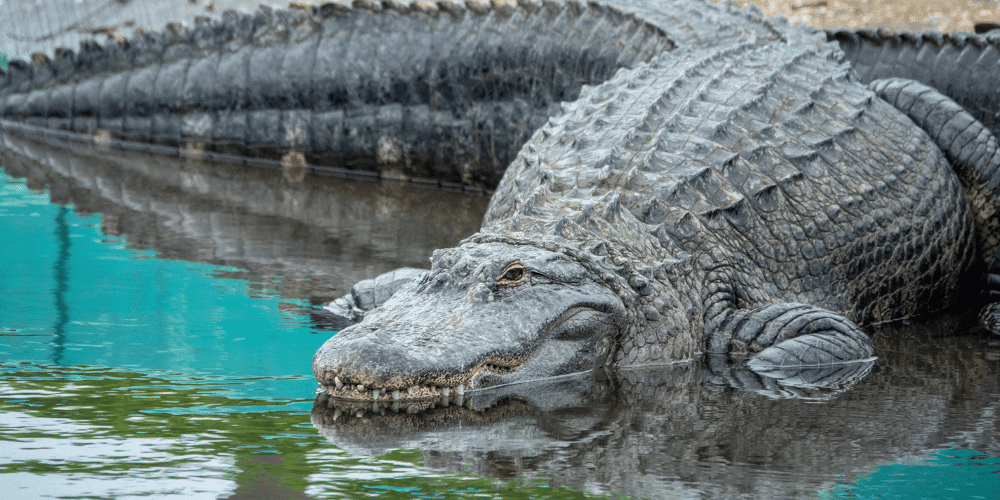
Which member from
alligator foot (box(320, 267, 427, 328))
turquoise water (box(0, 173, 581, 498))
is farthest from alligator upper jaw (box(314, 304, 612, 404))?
alligator foot (box(320, 267, 427, 328))

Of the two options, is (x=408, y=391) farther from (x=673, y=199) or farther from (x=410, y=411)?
(x=673, y=199)

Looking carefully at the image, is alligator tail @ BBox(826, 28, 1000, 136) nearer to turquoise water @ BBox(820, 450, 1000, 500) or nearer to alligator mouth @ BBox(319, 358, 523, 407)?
turquoise water @ BBox(820, 450, 1000, 500)

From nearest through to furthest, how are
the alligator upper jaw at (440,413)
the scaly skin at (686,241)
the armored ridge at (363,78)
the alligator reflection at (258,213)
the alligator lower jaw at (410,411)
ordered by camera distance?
the alligator upper jaw at (440,413)
the alligator lower jaw at (410,411)
the scaly skin at (686,241)
the alligator reflection at (258,213)
the armored ridge at (363,78)

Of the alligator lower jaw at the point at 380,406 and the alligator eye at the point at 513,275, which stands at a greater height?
the alligator eye at the point at 513,275

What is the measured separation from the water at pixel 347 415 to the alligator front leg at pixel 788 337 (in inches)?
4.0

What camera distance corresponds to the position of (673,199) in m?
3.50

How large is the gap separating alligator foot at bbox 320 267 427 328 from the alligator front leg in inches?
44.3

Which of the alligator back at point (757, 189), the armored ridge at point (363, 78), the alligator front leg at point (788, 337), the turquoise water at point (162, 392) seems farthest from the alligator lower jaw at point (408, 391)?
the armored ridge at point (363, 78)

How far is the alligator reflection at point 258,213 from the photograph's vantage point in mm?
4660

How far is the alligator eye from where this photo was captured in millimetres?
2965

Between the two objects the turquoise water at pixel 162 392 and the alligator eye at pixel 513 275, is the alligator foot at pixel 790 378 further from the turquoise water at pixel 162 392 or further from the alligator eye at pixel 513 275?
the turquoise water at pixel 162 392

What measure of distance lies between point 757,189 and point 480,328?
1333 millimetres

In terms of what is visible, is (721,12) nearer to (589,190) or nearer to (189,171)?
(589,190)

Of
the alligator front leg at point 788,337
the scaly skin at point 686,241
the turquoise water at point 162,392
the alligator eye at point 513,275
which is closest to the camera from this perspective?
the turquoise water at point 162,392
